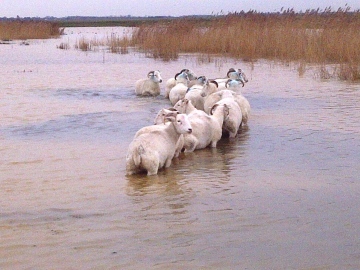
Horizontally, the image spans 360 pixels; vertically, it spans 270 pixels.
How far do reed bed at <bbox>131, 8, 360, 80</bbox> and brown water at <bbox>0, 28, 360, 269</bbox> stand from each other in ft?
26.7

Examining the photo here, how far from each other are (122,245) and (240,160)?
380 cm

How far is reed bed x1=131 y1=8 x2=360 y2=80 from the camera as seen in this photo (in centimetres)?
2262

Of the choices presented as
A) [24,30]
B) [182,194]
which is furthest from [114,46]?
[182,194]

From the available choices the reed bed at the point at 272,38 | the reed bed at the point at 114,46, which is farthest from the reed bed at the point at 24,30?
the reed bed at the point at 272,38

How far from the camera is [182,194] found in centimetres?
728

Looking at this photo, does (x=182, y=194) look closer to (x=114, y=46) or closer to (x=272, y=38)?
(x=272, y=38)

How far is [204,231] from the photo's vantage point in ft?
19.5

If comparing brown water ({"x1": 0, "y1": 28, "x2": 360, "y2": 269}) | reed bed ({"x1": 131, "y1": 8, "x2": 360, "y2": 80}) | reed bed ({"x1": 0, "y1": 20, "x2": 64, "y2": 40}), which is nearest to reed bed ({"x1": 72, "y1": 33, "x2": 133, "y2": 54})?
reed bed ({"x1": 131, "y1": 8, "x2": 360, "y2": 80})

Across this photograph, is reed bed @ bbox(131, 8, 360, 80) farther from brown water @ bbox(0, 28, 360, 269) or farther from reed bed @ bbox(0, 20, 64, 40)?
reed bed @ bbox(0, 20, 64, 40)

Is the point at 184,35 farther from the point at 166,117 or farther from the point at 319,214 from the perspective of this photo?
the point at 319,214

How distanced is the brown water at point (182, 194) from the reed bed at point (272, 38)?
26.7 feet

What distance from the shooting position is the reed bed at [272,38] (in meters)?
22.6

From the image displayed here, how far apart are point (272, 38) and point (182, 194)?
19.4 metres

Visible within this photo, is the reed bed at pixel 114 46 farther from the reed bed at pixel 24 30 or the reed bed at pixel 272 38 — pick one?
the reed bed at pixel 24 30
